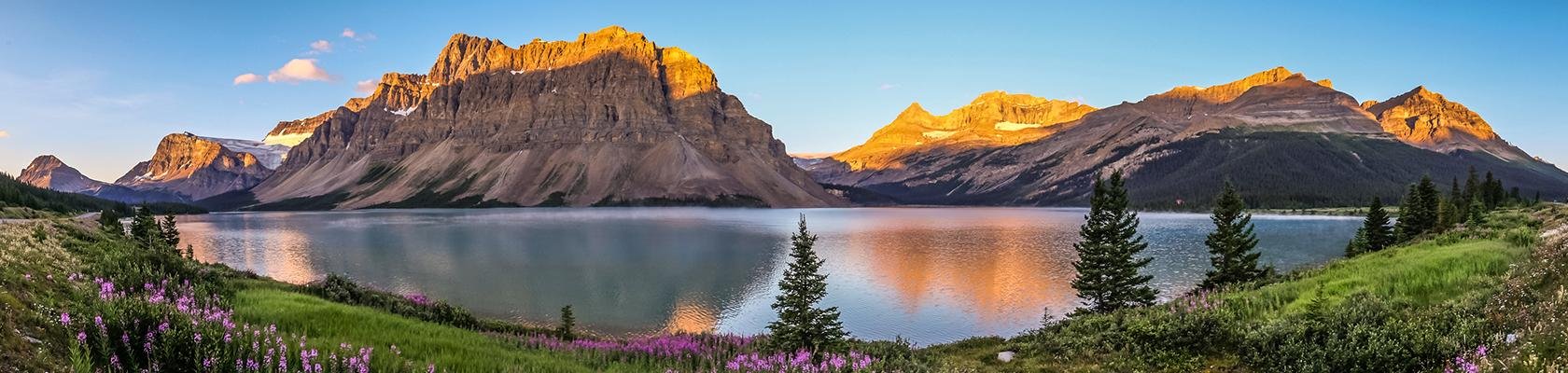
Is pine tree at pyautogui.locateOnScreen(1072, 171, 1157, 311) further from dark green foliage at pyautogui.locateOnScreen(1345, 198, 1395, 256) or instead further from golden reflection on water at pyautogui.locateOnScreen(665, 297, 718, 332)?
dark green foliage at pyautogui.locateOnScreen(1345, 198, 1395, 256)

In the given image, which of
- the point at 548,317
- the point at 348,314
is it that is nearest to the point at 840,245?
the point at 548,317

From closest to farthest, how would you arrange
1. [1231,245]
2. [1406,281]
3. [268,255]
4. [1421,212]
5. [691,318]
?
[1406,281]
[1231,245]
[691,318]
[1421,212]
[268,255]

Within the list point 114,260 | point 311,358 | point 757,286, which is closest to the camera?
point 311,358

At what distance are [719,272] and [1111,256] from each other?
129 ft

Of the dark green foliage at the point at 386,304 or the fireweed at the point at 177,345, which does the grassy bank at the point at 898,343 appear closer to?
the fireweed at the point at 177,345

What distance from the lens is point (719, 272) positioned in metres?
65.3

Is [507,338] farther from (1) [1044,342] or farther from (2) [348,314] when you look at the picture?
(1) [1044,342]

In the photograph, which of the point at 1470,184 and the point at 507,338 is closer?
the point at 507,338

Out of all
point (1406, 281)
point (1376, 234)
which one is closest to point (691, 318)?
point (1406, 281)

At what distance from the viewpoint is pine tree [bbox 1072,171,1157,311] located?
33000 mm

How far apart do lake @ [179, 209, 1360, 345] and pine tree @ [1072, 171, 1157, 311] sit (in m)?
6.06

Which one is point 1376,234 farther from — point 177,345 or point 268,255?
point 268,255

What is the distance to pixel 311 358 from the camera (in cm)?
937

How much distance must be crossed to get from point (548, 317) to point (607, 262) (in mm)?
31497
